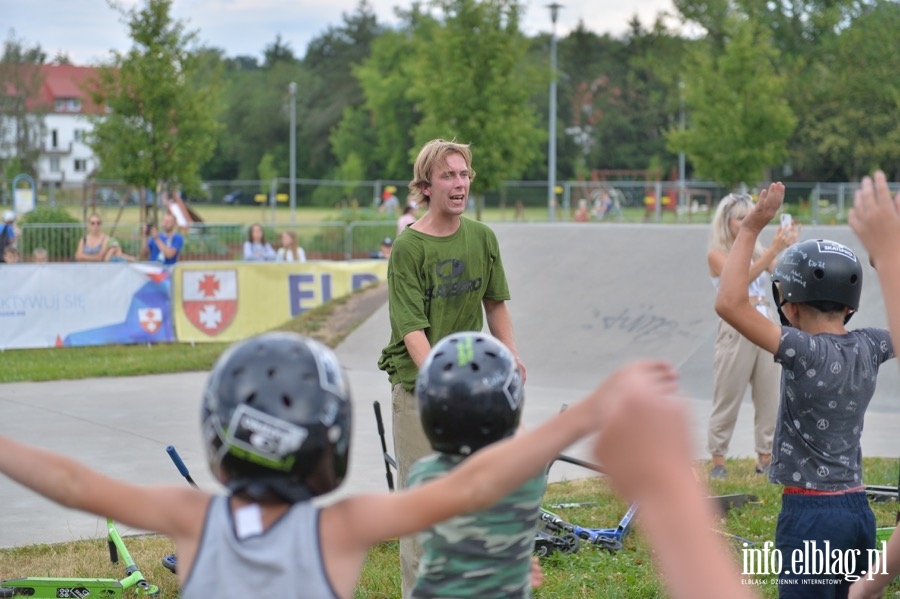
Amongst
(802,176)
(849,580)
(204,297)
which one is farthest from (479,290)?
(802,176)

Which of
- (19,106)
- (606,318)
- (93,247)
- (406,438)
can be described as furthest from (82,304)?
(19,106)

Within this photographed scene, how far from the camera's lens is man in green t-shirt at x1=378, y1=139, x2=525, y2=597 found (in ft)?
16.8

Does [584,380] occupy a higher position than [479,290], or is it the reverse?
[479,290]

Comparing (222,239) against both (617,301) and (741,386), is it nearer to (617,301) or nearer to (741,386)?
(617,301)

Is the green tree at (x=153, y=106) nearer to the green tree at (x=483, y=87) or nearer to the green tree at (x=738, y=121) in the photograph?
the green tree at (x=483, y=87)

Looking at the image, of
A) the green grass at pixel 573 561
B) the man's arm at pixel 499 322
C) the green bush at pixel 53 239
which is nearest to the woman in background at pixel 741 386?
the green grass at pixel 573 561

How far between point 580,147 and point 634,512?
76090 millimetres

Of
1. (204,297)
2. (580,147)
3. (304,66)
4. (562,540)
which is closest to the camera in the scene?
(562,540)

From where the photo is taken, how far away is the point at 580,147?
8125cm

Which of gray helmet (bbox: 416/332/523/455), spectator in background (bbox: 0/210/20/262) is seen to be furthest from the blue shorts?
spectator in background (bbox: 0/210/20/262)

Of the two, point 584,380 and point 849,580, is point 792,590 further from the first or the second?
point 584,380

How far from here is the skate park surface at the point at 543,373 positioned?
347 inches

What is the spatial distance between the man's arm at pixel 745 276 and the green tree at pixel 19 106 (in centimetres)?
8322

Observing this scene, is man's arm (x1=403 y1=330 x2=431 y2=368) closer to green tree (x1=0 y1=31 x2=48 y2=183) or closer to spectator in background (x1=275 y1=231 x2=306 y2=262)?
spectator in background (x1=275 y1=231 x2=306 y2=262)
